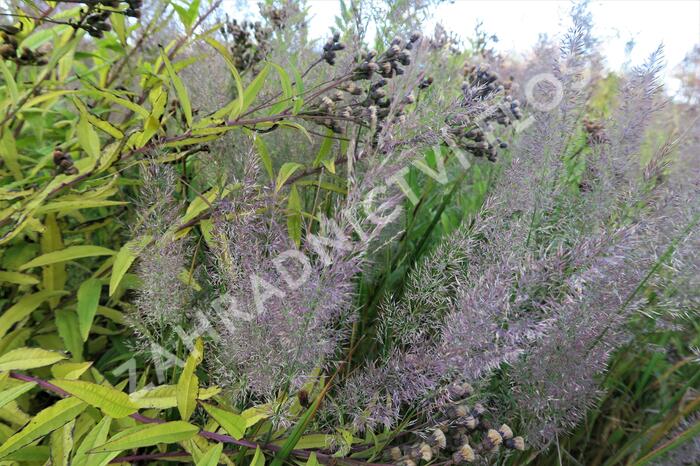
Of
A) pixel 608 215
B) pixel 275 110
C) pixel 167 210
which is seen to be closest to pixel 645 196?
pixel 608 215

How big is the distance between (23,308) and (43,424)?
514mm

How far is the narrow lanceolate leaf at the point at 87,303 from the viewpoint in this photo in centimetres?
125

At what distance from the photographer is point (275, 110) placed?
1.42 metres

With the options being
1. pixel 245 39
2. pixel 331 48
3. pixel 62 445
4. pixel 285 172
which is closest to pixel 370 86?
pixel 331 48

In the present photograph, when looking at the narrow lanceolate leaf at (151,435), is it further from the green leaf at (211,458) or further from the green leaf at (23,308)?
the green leaf at (23,308)

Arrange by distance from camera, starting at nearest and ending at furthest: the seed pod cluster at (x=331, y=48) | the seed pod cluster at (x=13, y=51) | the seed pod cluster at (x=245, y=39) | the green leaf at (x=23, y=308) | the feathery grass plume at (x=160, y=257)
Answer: the feathery grass plume at (x=160, y=257)
the seed pod cluster at (x=13, y=51)
the green leaf at (x=23, y=308)
the seed pod cluster at (x=331, y=48)
the seed pod cluster at (x=245, y=39)

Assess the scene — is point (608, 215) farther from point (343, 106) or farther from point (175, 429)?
point (175, 429)

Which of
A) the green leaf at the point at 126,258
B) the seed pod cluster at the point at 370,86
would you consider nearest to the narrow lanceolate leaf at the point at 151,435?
the green leaf at the point at 126,258

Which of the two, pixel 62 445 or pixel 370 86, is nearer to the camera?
pixel 62 445

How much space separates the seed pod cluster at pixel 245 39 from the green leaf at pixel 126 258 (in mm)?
905

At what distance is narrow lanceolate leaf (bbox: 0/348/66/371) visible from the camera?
1.06 m

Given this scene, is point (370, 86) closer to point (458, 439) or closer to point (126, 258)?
point (126, 258)

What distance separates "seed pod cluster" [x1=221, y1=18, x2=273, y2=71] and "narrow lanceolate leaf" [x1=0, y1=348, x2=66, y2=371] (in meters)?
1.14

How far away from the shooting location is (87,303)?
1.30 metres
